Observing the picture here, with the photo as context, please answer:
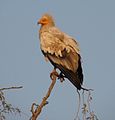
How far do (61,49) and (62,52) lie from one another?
81 millimetres

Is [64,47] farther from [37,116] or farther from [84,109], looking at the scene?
[37,116]

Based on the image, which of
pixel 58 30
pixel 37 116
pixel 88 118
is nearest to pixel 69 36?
pixel 58 30

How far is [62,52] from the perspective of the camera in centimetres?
751

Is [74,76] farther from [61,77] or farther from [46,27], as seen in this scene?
[46,27]

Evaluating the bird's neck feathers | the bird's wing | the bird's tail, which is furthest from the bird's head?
the bird's tail

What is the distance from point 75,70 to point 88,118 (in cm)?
247

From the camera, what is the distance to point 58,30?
26.7 ft

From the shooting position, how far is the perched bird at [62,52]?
7126mm

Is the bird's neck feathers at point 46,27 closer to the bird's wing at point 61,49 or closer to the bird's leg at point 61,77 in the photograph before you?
the bird's wing at point 61,49

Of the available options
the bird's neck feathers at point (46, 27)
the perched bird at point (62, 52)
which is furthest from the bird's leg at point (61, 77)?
→ the bird's neck feathers at point (46, 27)

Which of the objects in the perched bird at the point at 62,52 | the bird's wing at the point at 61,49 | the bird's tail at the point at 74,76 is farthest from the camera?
the bird's wing at the point at 61,49

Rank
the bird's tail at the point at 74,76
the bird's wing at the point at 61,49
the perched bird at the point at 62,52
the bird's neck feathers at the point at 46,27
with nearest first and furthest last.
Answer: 1. the bird's tail at the point at 74,76
2. the perched bird at the point at 62,52
3. the bird's wing at the point at 61,49
4. the bird's neck feathers at the point at 46,27

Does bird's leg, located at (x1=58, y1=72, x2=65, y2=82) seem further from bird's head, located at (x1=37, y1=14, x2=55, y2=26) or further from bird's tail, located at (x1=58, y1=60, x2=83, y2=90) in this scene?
bird's head, located at (x1=37, y1=14, x2=55, y2=26)

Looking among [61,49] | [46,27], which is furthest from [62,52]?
[46,27]
